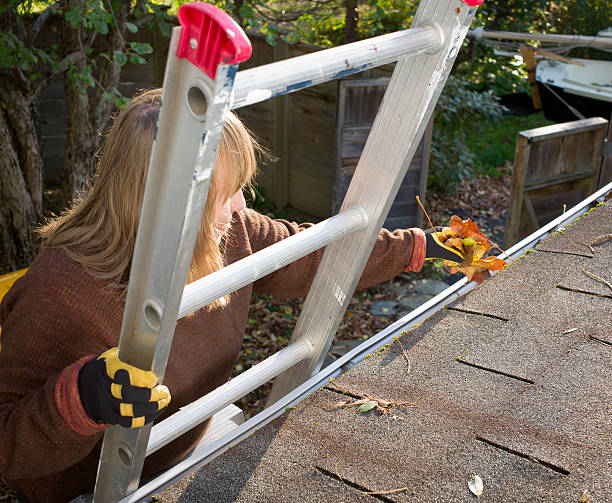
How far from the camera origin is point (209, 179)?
2.72 feet

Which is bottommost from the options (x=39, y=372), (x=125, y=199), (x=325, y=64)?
(x=39, y=372)

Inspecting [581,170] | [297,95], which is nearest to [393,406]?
[297,95]

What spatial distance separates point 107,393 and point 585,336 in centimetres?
A: 109

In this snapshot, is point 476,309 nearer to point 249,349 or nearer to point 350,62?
point 350,62

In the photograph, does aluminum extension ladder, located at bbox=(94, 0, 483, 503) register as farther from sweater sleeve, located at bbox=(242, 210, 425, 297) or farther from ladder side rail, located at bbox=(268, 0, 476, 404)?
sweater sleeve, located at bbox=(242, 210, 425, 297)

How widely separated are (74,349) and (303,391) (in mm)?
555

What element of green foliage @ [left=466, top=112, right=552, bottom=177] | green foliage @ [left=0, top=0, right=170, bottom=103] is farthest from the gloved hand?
green foliage @ [left=466, top=112, right=552, bottom=177]

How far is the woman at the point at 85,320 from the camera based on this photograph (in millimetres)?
1307

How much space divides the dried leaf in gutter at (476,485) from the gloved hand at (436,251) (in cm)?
98

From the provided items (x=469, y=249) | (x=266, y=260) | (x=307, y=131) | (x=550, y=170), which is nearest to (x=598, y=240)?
(x=469, y=249)

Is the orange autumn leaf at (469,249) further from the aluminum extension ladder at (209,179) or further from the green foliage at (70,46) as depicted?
the green foliage at (70,46)

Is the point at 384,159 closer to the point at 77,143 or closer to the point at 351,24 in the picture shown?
the point at 77,143

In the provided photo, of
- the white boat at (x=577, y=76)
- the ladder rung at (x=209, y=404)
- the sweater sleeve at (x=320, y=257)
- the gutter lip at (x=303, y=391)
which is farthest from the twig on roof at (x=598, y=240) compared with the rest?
the white boat at (x=577, y=76)

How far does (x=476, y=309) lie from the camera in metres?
1.71
